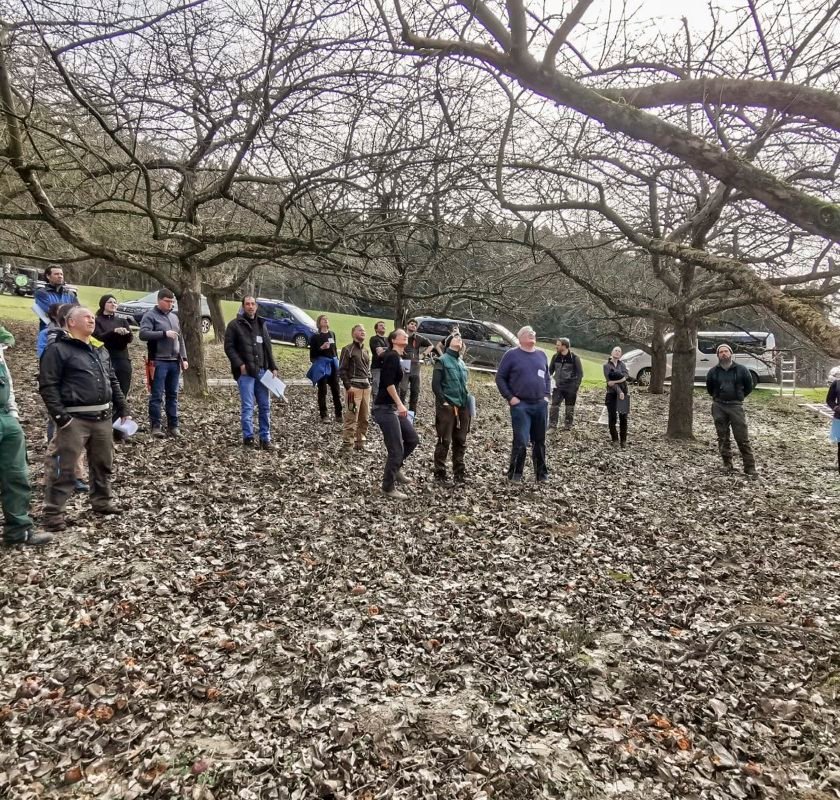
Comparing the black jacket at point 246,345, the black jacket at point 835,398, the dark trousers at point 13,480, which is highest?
the black jacket at point 246,345

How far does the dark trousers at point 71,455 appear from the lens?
5.16m

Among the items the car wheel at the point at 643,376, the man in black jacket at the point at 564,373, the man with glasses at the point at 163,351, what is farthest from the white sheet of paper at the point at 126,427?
the car wheel at the point at 643,376

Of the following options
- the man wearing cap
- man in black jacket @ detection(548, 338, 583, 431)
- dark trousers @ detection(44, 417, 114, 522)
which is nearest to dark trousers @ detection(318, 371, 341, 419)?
→ man in black jacket @ detection(548, 338, 583, 431)

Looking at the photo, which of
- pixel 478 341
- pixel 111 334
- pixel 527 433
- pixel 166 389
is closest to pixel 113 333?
pixel 111 334

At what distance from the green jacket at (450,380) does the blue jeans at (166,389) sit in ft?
12.7

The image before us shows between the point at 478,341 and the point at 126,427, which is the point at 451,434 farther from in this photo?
the point at 478,341

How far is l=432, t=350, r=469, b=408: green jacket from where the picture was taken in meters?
7.55

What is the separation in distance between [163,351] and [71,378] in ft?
9.77

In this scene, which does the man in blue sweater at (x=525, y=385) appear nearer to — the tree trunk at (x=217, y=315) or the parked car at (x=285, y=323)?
the tree trunk at (x=217, y=315)

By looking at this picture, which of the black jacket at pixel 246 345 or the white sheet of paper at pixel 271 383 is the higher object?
the black jacket at pixel 246 345

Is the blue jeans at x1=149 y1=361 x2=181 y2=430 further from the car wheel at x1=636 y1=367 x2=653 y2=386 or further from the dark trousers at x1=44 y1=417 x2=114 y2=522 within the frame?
the car wheel at x1=636 y1=367 x2=653 y2=386

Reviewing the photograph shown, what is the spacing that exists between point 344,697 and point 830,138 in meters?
7.98

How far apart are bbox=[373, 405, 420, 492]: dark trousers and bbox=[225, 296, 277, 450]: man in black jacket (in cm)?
233

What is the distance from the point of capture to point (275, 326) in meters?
23.1
